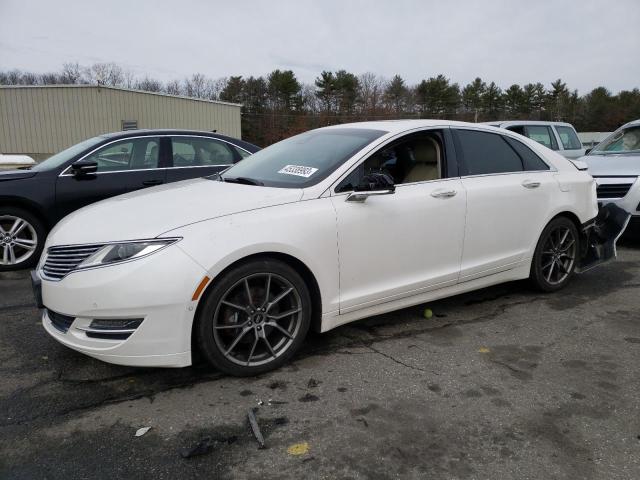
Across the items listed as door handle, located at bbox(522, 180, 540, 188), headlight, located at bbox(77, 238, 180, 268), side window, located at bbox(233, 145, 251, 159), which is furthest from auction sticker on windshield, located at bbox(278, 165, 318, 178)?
side window, located at bbox(233, 145, 251, 159)

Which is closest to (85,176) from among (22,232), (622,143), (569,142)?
(22,232)

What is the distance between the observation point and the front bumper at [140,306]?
2.80 metres

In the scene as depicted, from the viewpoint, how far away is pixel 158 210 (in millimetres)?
3242

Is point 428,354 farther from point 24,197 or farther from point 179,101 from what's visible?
point 179,101

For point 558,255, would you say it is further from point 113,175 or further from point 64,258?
point 113,175

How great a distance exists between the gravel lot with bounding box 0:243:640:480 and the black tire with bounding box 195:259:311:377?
0.14 m

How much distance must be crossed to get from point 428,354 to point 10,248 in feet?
15.7

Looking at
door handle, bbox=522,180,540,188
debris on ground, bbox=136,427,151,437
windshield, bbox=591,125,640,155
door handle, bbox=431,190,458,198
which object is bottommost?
debris on ground, bbox=136,427,151,437

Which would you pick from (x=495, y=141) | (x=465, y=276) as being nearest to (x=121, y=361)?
(x=465, y=276)

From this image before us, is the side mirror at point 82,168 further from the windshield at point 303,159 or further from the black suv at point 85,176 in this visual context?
the windshield at point 303,159

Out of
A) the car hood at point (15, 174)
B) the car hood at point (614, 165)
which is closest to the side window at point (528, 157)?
the car hood at point (614, 165)

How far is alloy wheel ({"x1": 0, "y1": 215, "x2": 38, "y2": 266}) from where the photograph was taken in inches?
225

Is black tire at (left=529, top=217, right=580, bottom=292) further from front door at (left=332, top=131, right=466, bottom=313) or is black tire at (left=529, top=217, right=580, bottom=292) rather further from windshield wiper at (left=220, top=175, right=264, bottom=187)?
windshield wiper at (left=220, top=175, right=264, bottom=187)

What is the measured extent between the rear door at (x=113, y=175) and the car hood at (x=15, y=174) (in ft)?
1.04
